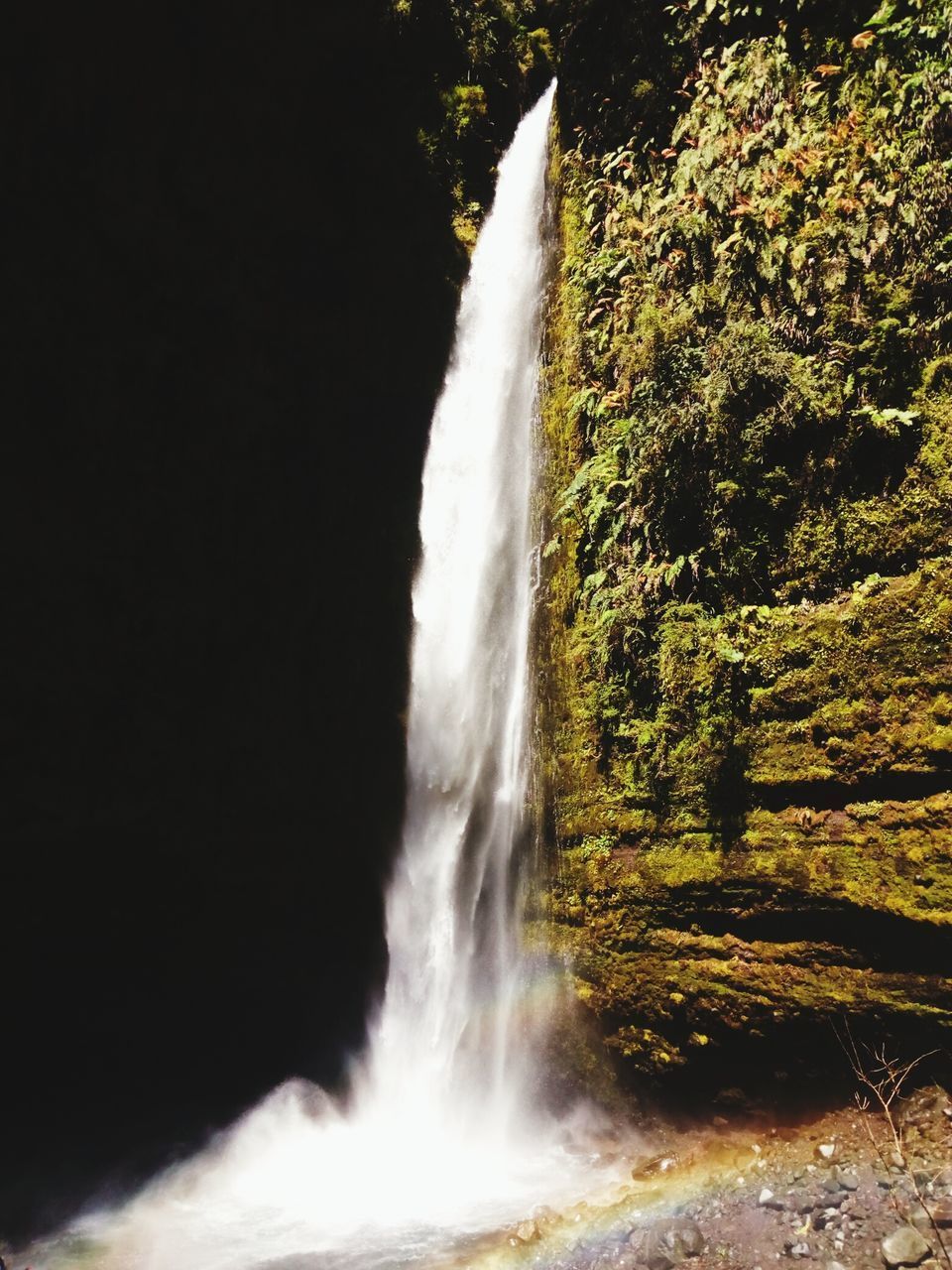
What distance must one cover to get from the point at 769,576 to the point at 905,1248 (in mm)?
3385

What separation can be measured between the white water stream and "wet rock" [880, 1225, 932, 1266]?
2313 millimetres

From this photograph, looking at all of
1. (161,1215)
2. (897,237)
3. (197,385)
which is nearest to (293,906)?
(161,1215)

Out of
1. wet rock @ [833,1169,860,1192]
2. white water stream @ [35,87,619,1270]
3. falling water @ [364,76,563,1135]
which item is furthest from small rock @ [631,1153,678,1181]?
falling water @ [364,76,563,1135]

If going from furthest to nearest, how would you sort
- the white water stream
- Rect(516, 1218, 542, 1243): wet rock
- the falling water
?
the falling water < the white water stream < Rect(516, 1218, 542, 1243): wet rock

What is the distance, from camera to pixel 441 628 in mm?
8172

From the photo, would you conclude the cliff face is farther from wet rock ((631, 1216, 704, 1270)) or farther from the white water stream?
the white water stream

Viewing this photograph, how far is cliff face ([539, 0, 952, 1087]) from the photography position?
3572mm

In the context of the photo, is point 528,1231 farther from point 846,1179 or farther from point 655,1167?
point 846,1179

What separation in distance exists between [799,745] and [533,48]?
13.6 meters

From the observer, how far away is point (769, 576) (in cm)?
426

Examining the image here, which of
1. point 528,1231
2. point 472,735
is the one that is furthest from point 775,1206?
point 472,735

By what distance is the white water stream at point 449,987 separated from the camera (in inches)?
208

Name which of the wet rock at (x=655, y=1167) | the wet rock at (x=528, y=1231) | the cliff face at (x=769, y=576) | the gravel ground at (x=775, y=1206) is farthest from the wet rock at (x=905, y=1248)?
the wet rock at (x=528, y=1231)

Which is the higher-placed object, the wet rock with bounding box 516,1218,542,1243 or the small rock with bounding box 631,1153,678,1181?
the small rock with bounding box 631,1153,678,1181
